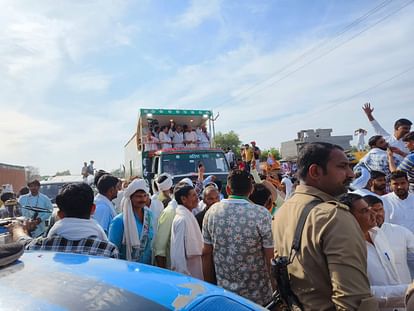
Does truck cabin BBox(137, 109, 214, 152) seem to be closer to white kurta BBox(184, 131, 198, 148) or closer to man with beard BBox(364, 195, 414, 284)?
white kurta BBox(184, 131, 198, 148)

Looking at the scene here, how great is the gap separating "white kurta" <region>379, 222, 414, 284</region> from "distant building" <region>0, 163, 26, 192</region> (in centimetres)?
2807

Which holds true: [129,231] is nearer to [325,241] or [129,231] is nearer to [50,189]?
[325,241]

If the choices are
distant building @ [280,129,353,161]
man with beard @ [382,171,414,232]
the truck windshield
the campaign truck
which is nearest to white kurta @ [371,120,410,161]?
man with beard @ [382,171,414,232]

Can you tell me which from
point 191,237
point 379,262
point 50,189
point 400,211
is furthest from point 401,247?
point 50,189

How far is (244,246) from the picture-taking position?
3.06 meters

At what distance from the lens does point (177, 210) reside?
152 inches

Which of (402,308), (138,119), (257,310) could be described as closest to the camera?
(257,310)

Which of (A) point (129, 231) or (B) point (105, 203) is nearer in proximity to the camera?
(A) point (129, 231)

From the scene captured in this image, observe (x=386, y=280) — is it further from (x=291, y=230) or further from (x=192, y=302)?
(x=192, y=302)

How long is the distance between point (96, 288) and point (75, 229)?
1406 mm

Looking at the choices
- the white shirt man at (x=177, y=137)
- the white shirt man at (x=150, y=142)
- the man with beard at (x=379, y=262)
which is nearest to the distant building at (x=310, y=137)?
the white shirt man at (x=177, y=137)

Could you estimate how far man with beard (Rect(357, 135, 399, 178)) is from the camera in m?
5.16

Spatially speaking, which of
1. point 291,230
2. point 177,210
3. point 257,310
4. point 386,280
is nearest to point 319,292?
point 291,230

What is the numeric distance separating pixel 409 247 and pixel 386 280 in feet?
1.68
